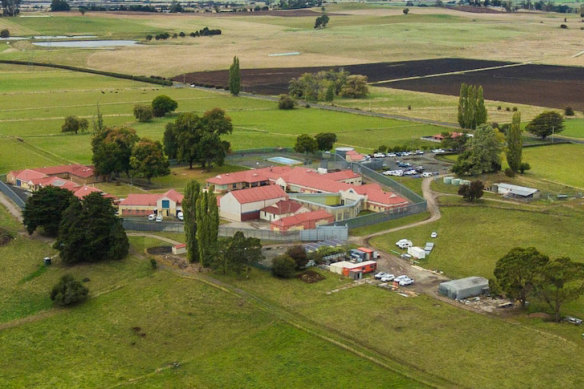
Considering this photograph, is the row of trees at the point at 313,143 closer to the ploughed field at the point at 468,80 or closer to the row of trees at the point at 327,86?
the row of trees at the point at 327,86

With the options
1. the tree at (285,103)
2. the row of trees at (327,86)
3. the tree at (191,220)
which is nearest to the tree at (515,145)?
the tree at (191,220)

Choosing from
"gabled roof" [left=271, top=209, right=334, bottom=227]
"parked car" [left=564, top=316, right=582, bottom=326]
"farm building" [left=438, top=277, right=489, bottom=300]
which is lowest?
"parked car" [left=564, top=316, right=582, bottom=326]

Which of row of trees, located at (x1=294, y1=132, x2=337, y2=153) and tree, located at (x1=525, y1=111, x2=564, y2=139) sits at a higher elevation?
tree, located at (x1=525, y1=111, x2=564, y2=139)

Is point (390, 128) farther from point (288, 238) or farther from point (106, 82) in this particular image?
point (106, 82)

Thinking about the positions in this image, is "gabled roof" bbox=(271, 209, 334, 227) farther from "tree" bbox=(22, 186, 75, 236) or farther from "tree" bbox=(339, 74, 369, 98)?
"tree" bbox=(339, 74, 369, 98)

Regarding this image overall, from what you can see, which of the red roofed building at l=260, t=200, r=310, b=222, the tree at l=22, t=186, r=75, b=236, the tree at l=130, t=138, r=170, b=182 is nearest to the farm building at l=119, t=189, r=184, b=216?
the tree at l=22, t=186, r=75, b=236

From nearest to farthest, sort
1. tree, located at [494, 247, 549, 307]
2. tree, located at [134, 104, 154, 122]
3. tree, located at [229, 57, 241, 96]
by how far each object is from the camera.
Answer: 1. tree, located at [494, 247, 549, 307]
2. tree, located at [134, 104, 154, 122]
3. tree, located at [229, 57, 241, 96]

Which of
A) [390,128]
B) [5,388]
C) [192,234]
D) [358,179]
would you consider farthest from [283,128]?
[5,388]

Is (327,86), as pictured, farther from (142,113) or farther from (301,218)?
(301,218)
